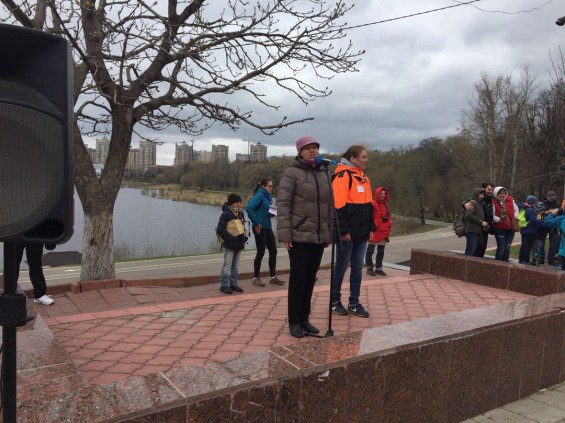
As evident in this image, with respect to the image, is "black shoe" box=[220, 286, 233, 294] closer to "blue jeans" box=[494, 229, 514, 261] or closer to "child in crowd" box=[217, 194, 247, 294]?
"child in crowd" box=[217, 194, 247, 294]

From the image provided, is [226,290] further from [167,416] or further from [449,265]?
[167,416]

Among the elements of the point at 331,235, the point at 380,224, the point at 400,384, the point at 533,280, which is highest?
the point at 331,235

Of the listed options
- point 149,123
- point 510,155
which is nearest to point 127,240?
point 149,123

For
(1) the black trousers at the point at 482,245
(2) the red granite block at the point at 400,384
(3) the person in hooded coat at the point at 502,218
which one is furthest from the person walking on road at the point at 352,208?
(3) the person in hooded coat at the point at 502,218

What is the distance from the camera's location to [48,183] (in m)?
1.53

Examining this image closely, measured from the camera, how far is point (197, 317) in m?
4.87

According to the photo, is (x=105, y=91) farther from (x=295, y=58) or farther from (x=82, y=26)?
(x=295, y=58)

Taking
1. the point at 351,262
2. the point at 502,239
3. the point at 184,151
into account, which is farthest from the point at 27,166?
the point at 184,151

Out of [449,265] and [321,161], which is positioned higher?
[321,161]

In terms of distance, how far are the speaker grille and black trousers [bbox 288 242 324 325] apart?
266 cm

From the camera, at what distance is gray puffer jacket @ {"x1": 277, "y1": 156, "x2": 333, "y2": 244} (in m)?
4.00

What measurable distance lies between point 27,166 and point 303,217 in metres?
2.70

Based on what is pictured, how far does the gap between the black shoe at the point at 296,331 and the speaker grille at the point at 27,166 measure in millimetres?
2962

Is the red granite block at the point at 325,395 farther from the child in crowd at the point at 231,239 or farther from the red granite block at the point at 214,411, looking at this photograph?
the child in crowd at the point at 231,239
